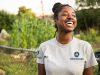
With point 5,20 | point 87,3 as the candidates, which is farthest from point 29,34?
point 87,3

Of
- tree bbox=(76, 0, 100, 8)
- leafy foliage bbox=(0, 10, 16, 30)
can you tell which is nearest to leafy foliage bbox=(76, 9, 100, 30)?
tree bbox=(76, 0, 100, 8)

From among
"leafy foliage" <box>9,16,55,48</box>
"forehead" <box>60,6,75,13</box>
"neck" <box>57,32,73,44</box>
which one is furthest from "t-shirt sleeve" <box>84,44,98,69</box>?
"leafy foliage" <box>9,16,55,48</box>

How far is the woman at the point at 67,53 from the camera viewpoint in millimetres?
1214

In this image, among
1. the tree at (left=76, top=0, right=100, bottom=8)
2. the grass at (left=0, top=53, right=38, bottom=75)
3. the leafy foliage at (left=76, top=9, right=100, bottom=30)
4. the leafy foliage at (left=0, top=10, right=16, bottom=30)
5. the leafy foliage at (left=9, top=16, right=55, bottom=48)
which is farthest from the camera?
the leafy foliage at (left=76, top=9, right=100, bottom=30)

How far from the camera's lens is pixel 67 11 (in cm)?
127

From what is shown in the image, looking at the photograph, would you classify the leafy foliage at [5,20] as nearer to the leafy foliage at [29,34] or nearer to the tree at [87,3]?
the tree at [87,3]

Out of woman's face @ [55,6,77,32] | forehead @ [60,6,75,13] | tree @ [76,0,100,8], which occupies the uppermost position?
tree @ [76,0,100,8]

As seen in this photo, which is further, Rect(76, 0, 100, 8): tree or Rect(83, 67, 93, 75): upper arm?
Rect(76, 0, 100, 8): tree

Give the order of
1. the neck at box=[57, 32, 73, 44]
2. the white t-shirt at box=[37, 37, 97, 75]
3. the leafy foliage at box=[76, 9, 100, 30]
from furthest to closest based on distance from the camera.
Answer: the leafy foliage at box=[76, 9, 100, 30]
the neck at box=[57, 32, 73, 44]
the white t-shirt at box=[37, 37, 97, 75]

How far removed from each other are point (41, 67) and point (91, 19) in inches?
812

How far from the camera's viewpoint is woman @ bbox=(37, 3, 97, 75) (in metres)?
1.21

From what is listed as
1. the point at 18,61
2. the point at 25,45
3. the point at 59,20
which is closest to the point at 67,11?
the point at 59,20

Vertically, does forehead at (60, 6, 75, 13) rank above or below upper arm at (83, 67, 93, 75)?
above

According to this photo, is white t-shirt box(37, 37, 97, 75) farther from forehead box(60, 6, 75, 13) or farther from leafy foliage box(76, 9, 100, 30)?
leafy foliage box(76, 9, 100, 30)
